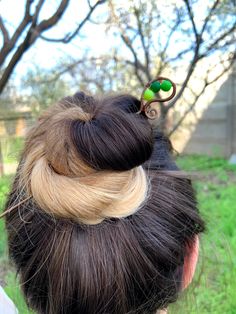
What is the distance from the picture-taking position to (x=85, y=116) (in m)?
0.59

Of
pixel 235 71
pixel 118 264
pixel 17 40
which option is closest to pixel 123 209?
pixel 118 264

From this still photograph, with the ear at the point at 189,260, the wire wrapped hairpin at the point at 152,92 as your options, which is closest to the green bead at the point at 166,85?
the wire wrapped hairpin at the point at 152,92

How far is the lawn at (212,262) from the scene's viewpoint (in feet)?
3.32

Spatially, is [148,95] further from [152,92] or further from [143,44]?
[143,44]

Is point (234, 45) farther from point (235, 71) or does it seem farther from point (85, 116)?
point (85, 116)

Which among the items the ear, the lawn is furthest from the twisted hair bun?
the lawn

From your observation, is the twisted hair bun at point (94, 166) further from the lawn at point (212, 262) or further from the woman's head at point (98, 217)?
the lawn at point (212, 262)

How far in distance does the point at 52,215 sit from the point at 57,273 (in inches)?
3.2

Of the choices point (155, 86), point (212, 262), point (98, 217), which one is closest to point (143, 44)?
point (212, 262)

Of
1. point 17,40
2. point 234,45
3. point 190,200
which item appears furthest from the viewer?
point 234,45

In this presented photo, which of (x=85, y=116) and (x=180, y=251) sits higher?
(x=85, y=116)

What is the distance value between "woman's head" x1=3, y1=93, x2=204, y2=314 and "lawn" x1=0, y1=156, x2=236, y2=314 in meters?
0.22

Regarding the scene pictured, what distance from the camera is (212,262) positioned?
194cm

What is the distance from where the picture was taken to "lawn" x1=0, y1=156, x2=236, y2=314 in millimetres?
1011
